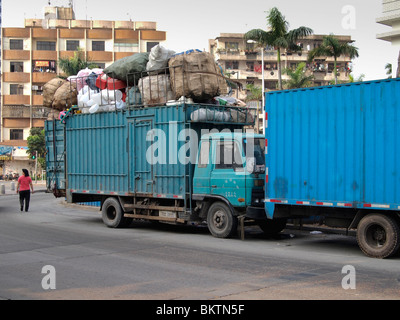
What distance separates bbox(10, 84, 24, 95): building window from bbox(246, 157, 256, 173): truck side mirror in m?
66.2

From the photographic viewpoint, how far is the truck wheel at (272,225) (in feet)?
41.8

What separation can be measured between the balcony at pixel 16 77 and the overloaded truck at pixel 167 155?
59937 mm

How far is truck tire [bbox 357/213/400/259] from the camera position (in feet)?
31.4

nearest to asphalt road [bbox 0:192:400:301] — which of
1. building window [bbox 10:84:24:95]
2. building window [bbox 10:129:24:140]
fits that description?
building window [bbox 10:129:24:140]

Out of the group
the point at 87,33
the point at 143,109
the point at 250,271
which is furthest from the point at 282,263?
the point at 87,33

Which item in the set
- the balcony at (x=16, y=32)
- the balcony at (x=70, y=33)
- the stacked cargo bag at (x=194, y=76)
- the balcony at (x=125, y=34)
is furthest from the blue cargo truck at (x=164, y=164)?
the balcony at (x=16, y=32)

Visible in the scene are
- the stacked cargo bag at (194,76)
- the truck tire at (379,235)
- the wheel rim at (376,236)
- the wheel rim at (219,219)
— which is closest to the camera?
the truck tire at (379,235)

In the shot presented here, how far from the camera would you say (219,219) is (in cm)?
1256

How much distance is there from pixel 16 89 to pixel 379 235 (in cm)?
6978

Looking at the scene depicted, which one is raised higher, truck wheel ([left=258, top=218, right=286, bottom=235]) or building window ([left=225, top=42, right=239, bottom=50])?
building window ([left=225, top=42, right=239, bottom=50])

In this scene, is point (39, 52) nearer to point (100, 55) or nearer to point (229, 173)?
point (100, 55)

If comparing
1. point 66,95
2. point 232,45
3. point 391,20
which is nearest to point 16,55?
point 232,45

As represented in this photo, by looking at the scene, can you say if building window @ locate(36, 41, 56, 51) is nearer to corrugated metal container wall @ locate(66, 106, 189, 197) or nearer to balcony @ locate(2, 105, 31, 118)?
balcony @ locate(2, 105, 31, 118)

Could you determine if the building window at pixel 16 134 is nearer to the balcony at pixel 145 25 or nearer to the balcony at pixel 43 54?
the balcony at pixel 43 54
